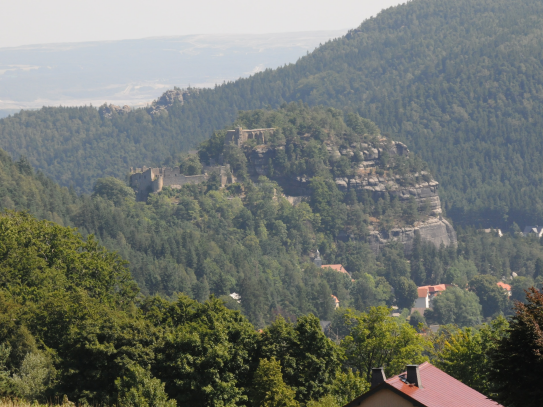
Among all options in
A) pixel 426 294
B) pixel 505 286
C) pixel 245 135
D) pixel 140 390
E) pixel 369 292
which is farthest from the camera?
pixel 245 135

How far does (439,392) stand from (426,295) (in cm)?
10197

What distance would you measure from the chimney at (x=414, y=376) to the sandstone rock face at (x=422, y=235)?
393 ft

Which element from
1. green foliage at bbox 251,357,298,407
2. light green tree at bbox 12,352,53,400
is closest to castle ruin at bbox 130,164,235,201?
light green tree at bbox 12,352,53,400

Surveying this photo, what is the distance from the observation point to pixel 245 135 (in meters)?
150

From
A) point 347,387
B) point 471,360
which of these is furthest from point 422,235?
point 347,387

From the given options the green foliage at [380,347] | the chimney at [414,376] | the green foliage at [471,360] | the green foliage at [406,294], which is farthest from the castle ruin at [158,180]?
the chimney at [414,376]

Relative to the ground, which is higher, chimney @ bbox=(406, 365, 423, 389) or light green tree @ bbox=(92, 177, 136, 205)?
chimney @ bbox=(406, 365, 423, 389)

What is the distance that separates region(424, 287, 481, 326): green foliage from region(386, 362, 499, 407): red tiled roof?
90824mm

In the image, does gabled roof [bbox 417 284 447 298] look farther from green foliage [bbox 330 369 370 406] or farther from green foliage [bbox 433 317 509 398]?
green foliage [bbox 330 369 370 406]

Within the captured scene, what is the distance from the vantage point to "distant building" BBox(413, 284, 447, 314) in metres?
132

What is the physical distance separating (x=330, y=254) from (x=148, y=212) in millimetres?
30622

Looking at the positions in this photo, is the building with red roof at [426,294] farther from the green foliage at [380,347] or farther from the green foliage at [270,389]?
the green foliage at [270,389]

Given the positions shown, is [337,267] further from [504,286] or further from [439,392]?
[439,392]

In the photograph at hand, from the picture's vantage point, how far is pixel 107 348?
42188 mm
